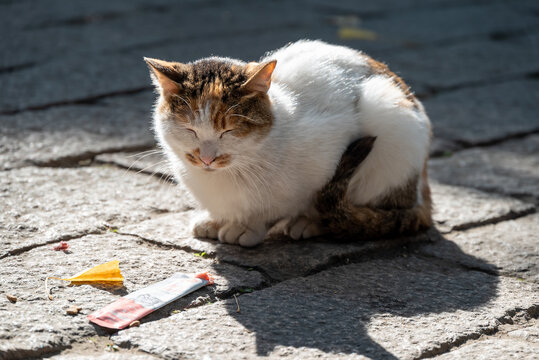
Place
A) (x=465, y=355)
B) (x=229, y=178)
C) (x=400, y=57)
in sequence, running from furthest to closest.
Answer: (x=400, y=57) → (x=229, y=178) → (x=465, y=355)

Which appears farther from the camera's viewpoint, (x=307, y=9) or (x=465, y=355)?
(x=307, y=9)

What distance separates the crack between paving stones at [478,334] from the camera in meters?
1.91

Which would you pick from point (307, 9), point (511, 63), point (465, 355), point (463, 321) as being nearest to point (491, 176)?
point (463, 321)

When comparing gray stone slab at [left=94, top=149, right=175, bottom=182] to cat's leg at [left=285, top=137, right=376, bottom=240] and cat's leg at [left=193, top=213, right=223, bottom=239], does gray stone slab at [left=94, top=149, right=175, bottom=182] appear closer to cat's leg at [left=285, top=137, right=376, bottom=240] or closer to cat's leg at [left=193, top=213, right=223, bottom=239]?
cat's leg at [left=193, top=213, right=223, bottom=239]

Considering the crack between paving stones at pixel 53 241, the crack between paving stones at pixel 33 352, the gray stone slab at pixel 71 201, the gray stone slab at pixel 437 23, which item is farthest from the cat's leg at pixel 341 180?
the gray stone slab at pixel 437 23

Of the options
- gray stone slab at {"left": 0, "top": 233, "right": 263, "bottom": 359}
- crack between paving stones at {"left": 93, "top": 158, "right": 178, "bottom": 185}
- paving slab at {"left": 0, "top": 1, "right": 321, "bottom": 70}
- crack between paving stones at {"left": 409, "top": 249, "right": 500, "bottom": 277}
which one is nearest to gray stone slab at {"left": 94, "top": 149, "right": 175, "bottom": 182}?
crack between paving stones at {"left": 93, "top": 158, "right": 178, "bottom": 185}

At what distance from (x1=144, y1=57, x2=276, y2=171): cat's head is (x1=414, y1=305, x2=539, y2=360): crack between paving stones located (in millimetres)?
935

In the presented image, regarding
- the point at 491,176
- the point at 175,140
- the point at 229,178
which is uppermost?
the point at 175,140

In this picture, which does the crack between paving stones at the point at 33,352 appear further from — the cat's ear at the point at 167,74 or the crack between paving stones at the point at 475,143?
the crack between paving stones at the point at 475,143

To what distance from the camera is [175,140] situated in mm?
2400

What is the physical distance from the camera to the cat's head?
2.34 m

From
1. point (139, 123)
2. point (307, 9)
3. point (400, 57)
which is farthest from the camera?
point (307, 9)

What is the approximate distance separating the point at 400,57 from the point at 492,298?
354 cm

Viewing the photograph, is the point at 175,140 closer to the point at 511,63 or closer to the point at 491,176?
the point at 491,176
